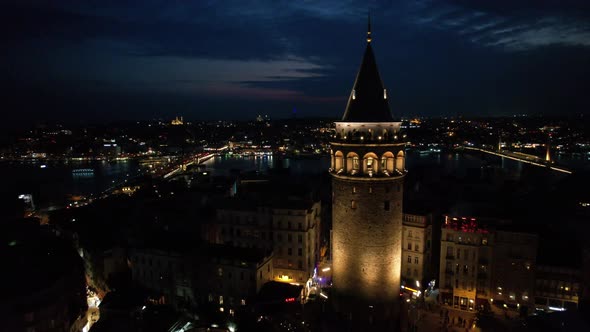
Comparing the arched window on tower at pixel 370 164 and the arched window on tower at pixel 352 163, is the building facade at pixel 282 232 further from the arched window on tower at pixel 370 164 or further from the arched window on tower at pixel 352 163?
the arched window on tower at pixel 370 164

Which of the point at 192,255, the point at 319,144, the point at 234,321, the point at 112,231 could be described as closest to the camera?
the point at 234,321

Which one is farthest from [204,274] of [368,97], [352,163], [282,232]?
[368,97]

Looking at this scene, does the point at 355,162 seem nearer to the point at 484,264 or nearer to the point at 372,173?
the point at 372,173

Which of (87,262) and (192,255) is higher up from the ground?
(192,255)

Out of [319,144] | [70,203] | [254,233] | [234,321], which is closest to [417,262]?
[254,233]

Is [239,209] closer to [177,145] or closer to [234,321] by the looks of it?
[234,321]

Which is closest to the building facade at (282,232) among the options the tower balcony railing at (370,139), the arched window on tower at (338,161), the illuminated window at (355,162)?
the arched window on tower at (338,161)

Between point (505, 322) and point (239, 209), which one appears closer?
point (505, 322)
